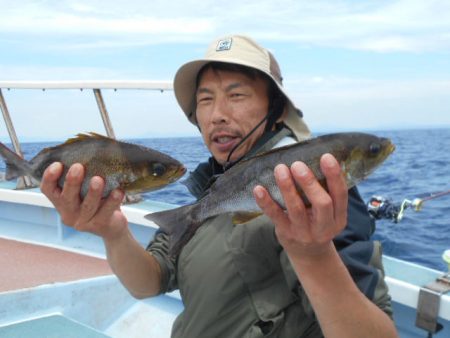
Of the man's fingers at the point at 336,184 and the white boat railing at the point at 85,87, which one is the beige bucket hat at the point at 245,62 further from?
the white boat railing at the point at 85,87

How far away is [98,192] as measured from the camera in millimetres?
2141

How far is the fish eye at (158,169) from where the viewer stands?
2318mm

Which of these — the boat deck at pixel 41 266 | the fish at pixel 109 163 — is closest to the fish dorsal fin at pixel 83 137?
the fish at pixel 109 163

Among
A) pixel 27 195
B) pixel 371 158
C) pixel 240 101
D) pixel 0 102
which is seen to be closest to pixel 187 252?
pixel 240 101

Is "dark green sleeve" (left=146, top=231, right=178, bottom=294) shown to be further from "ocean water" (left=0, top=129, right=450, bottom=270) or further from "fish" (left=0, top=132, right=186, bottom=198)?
"fish" (left=0, top=132, right=186, bottom=198)

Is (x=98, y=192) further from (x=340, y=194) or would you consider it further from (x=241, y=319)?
(x=340, y=194)

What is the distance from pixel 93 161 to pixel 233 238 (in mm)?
771

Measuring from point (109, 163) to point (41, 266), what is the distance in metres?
3.80

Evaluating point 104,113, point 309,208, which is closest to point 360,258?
point 309,208

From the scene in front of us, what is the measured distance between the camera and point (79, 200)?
7.23 feet

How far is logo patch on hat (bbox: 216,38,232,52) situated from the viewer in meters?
2.44

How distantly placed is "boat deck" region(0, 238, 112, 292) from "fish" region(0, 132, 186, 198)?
116 inches

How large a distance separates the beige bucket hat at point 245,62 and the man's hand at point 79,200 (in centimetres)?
86

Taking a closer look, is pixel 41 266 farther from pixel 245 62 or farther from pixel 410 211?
pixel 410 211
